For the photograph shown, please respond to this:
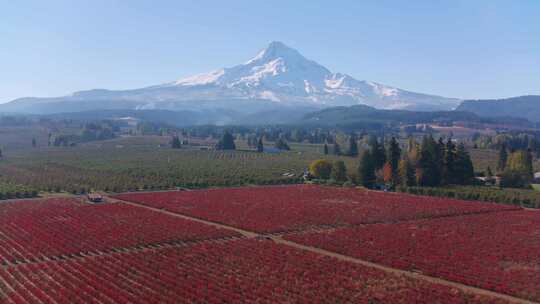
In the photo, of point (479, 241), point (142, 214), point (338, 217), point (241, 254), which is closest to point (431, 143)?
point (338, 217)

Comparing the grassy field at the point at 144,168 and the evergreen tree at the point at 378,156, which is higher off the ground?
the evergreen tree at the point at 378,156

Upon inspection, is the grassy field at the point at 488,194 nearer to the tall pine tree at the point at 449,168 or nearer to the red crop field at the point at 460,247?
the tall pine tree at the point at 449,168

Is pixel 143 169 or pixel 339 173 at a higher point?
pixel 339 173

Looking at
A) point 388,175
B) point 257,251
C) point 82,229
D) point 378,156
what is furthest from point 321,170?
point 257,251

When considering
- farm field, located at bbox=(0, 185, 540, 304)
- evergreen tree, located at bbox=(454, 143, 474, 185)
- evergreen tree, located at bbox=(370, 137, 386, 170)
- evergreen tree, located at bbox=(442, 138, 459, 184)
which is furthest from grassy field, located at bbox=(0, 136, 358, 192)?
evergreen tree, located at bbox=(454, 143, 474, 185)

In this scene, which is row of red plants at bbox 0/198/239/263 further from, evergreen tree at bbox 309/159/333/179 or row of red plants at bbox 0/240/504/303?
evergreen tree at bbox 309/159/333/179

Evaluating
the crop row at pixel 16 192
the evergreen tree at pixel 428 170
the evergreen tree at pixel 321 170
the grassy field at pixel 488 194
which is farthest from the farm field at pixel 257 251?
the evergreen tree at pixel 321 170

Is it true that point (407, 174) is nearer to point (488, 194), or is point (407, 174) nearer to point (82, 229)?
point (488, 194)
